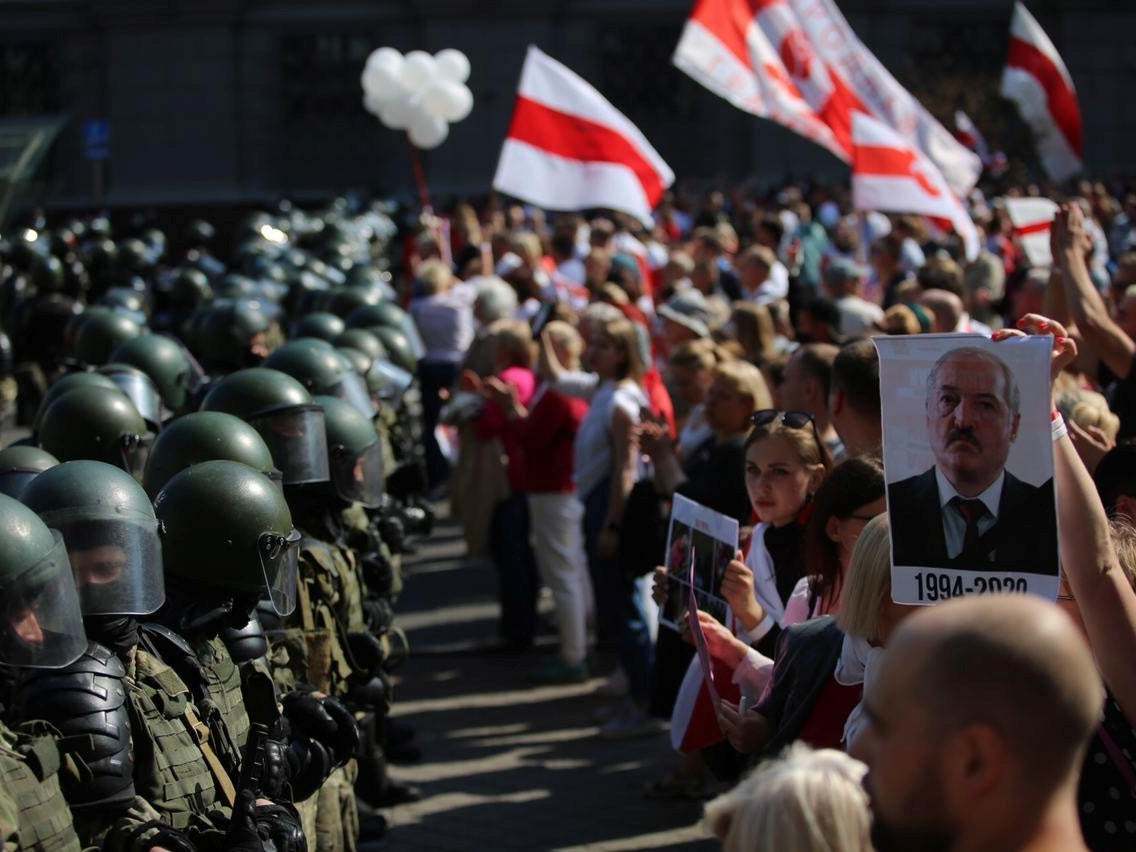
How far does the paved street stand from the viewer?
6961 mm

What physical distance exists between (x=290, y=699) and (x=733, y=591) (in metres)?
1.18

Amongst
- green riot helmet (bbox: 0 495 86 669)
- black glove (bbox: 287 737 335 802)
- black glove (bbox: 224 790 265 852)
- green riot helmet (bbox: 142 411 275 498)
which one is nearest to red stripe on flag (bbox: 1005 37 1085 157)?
green riot helmet (bbox: 142 411 275 498)

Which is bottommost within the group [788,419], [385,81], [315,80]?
[788,419]

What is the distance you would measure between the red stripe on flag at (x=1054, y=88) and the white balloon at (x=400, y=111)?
6.98 m

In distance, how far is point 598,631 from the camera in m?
9.86

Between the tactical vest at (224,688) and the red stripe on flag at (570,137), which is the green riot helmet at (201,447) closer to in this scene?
the tactical vest at (224,688)

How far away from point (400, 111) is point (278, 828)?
1522 cm

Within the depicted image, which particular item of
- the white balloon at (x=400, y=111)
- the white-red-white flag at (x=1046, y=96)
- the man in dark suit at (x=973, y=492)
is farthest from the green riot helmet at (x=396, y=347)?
the white balloon at (x=400, y=111)

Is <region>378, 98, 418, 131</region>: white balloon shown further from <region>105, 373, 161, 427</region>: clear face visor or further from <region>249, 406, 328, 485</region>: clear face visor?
<region>249, 406, 328, 485</region>: clear face visor

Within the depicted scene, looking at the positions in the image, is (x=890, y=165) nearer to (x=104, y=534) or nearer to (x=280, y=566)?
(x=280, y=566)

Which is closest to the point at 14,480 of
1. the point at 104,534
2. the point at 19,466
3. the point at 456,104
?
the point at 19,466

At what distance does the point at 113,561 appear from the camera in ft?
13.8

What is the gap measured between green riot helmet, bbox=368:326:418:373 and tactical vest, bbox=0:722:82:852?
7066 millimetres

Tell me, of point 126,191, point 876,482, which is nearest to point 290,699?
point 876,482
